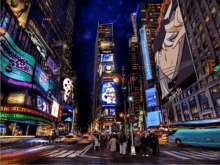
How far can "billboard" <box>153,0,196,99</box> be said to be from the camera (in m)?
55.3

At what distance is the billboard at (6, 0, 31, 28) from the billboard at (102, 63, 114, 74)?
2723 inches

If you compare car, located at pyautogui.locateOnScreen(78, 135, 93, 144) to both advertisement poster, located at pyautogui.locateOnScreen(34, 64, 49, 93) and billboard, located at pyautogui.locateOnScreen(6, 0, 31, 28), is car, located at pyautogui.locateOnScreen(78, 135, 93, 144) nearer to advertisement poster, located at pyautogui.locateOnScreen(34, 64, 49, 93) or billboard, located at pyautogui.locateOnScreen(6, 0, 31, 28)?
advertisement poster, located at pyautogui.locateOnScreen(34, 64, 49, 93)

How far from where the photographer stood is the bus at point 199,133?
15091 millimetres

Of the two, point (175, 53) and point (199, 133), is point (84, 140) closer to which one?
point (199, 133)

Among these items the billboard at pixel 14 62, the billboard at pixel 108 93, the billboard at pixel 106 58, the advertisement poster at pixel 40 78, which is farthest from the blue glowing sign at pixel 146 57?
the billboard at pixel 14 62

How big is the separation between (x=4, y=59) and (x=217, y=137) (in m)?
43.7

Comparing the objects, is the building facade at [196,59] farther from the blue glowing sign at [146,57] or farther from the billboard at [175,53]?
the blue glowing sign at [146,57]

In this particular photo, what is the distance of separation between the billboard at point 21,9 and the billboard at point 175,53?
5480 cm

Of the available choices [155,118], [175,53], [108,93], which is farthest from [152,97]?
[175,53]

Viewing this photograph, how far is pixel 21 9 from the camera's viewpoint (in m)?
41.1

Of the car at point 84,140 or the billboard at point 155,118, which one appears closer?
the car at point 84,140

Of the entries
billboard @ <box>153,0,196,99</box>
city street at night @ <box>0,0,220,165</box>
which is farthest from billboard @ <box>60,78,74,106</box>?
billboard @ <box>153,0,196,99</box>

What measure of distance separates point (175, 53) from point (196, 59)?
84.7 feet

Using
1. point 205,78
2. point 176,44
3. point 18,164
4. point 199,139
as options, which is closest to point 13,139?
point 18,164
